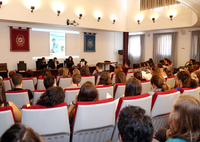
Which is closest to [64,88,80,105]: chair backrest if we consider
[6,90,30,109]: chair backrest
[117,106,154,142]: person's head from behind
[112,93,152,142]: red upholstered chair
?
[6,90,30,109]: chair backrest

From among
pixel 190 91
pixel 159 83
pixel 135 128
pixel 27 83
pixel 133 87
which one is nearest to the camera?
pixel 135 128

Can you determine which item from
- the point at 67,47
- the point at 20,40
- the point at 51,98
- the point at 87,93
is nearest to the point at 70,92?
the point at 87,93

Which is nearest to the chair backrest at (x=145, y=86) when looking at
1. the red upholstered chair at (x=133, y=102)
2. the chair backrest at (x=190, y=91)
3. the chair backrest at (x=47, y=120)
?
the chair backrest at (x=190, y=91)

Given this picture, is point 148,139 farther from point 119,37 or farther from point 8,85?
point 119,37

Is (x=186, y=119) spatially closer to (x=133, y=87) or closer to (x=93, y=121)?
(x=93, y=121)

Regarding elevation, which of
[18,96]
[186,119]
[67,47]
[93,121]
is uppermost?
[67,47]

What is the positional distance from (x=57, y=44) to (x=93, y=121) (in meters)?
8.76

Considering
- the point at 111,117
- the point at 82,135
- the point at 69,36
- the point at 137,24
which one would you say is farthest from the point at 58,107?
the point at 137,24

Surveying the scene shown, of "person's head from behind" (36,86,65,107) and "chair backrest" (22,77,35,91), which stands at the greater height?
"person's head from behind" (36,86,65,107)

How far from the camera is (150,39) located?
12.3 meters

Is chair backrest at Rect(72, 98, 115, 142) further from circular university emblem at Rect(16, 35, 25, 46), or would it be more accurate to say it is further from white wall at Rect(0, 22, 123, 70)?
circular university emblem at Rect(16, 35, 25, 46)

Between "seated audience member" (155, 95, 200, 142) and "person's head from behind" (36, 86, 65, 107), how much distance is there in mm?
1194

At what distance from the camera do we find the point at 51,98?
1.92 meters

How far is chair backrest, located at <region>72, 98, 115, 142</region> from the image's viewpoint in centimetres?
187
